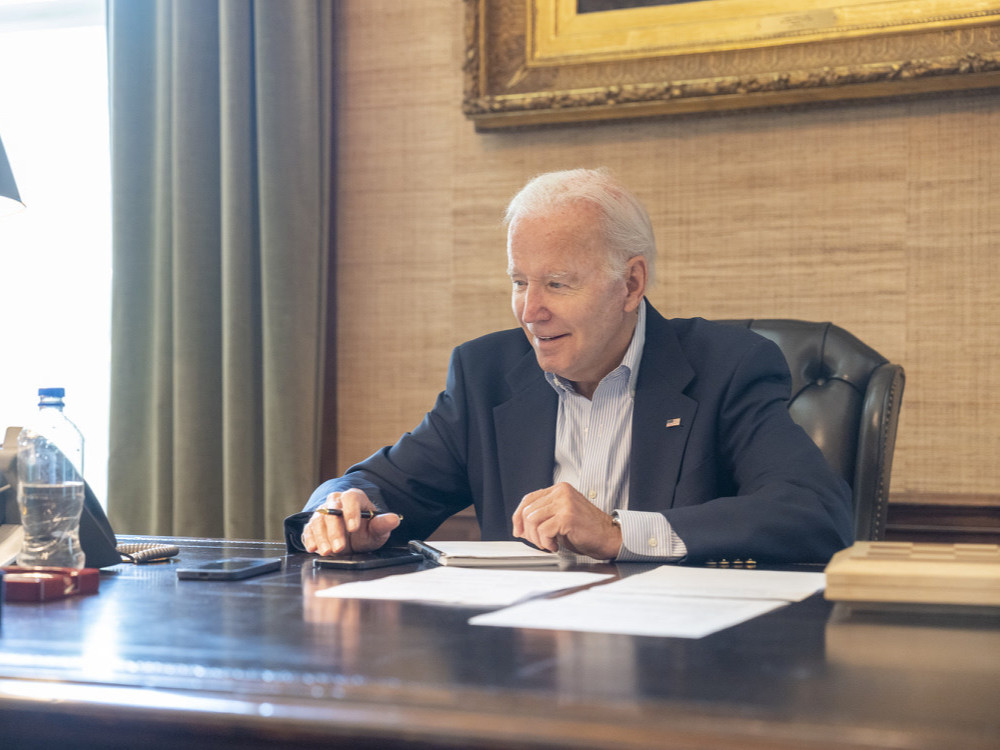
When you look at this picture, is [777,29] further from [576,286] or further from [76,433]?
[76,433]

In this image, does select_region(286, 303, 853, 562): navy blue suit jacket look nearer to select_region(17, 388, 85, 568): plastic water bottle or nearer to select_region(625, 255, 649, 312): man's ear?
select_region(625, 255, 649, 312): man's ear

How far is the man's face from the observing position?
216 cm

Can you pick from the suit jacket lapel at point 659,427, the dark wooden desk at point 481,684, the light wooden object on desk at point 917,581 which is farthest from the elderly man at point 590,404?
the dark wooden desk at point 481,684

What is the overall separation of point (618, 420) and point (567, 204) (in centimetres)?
47

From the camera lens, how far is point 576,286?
2174mm

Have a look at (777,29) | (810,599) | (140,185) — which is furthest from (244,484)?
(810,599)

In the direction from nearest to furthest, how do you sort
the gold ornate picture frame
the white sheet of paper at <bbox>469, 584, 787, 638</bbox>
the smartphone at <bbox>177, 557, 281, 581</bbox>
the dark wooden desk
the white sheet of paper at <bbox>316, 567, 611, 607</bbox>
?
1. the dark wooden desk
2. the white sheet of paper at <bbox>469, 584, 787, 638</bbox>
3. the white sheet of paper at <bbox>316, 567, 611, 607</bbox>
4. the smartphone at <bbox>177, 557, 281, 581</bbox>
5. the gold ornate picture frame

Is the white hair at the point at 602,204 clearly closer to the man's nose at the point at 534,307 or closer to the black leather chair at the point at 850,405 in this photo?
the man's nose at the point at 534,307

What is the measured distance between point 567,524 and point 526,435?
0.61 meters

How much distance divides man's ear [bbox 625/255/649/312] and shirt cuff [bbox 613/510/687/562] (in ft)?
2.38

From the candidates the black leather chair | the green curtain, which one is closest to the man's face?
the black leather chair

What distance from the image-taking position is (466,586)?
1285 mm

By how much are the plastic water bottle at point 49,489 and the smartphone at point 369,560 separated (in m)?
0.36

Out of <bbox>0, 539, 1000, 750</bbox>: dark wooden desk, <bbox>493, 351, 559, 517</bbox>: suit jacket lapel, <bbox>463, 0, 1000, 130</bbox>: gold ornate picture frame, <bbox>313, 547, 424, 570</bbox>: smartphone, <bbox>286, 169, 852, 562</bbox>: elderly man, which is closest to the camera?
<bbox>0, 539, 1000, 750</bbox>: dark wooden desk
